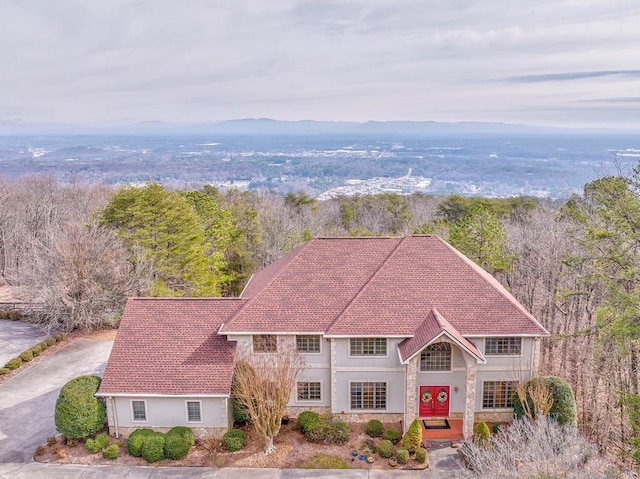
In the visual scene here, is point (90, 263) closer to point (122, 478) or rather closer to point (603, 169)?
point (122, 478)

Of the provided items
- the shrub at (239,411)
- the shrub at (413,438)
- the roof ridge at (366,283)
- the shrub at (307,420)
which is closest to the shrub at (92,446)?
the shrub at (239,411)

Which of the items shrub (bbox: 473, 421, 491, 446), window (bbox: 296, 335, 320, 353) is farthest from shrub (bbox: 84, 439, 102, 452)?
shrub (bbox: 473, 421, 491, 446)

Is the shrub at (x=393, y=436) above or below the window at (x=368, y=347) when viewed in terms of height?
below

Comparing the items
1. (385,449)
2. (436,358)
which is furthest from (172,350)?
(436,358)

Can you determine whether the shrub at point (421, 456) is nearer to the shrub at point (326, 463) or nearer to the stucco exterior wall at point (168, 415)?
the shrub at point (326, 463)

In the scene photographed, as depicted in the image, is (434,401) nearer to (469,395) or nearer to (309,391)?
(469,395)

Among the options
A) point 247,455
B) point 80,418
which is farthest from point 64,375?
point 247,455
